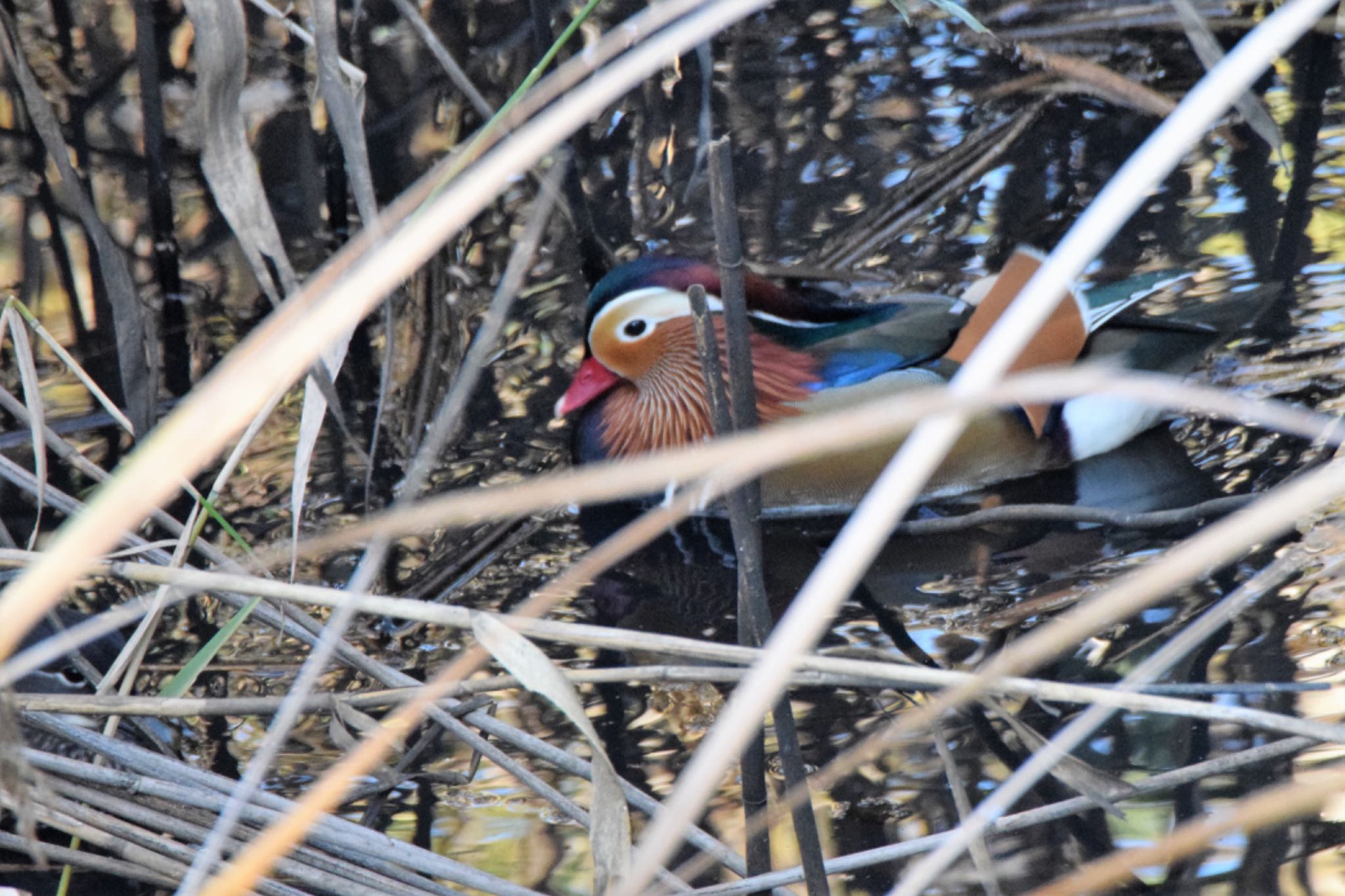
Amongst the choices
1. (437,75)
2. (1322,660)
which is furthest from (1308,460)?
(437,75)

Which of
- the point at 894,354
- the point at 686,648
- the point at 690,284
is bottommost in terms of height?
the point at 686,648

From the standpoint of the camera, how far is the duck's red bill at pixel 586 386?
10.6ft

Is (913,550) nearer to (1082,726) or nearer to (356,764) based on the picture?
(1082,726)

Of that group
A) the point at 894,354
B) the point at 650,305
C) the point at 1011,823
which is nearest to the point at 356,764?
the point at 1011,823

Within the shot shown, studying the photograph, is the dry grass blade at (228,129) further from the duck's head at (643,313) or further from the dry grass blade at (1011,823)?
the duck's head at (643,313)

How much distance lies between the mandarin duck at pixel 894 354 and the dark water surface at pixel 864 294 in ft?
0.29

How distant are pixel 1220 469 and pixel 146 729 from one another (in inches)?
78.6

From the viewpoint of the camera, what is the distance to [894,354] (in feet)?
10.0

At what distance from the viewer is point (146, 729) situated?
2.06 metres

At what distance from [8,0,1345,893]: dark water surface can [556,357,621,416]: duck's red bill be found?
8 centimetres

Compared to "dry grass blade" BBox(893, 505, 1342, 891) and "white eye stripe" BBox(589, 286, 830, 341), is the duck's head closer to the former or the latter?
"white eye stripe" BBox(589, 286, 830, 341)

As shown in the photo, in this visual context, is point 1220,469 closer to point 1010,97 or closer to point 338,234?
point 1010,97

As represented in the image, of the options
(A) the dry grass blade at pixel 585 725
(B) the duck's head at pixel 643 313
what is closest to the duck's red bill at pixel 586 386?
(B) the duck's head at pixel 643 313

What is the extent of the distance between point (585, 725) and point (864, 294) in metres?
2.44
